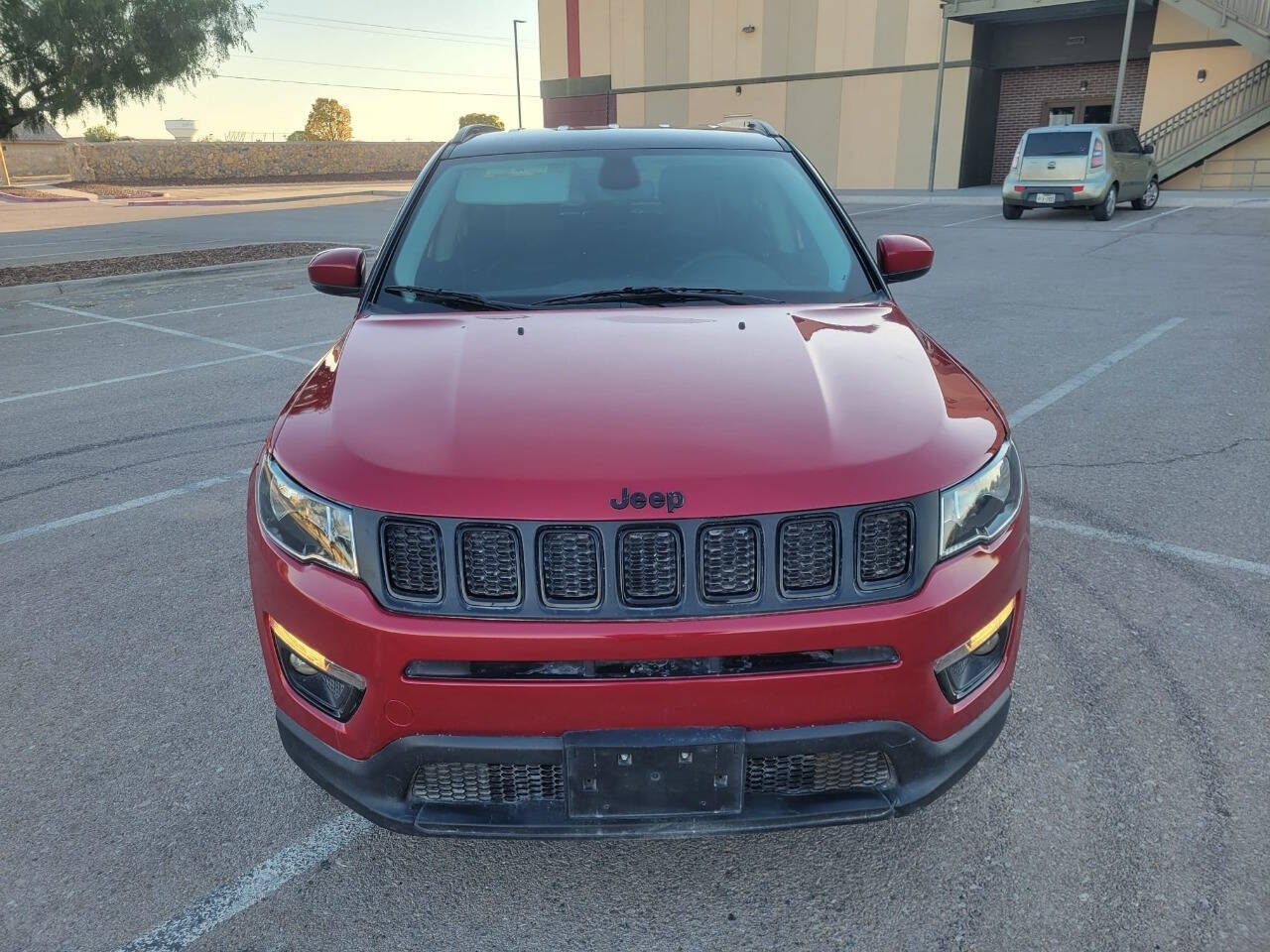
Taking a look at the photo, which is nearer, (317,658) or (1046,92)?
(317,658)

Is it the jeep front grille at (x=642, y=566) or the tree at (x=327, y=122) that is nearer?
the jeep front grille at (x=642, y=566)

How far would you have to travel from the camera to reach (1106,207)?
18219 mm

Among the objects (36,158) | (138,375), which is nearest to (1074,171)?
(138,375)

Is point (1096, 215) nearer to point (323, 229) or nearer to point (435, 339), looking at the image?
point (323, 229)

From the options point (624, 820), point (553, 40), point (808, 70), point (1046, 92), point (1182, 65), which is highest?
point (553, 40)

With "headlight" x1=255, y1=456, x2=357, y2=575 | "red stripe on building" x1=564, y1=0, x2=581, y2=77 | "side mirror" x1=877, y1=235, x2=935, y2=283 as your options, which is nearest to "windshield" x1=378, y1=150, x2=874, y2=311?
"side mirror" x1=877, y1=235, x2=935, y2=283

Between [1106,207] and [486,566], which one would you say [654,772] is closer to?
[486,566]

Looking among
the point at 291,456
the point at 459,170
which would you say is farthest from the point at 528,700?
the point at 459,170

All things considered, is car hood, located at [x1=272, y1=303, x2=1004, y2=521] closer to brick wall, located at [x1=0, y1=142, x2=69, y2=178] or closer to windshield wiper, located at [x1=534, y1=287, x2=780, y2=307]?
windshield wiper, located at [x1=534, y1=287, x2=780, y2=307]

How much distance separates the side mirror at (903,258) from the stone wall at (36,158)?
51.8 metres

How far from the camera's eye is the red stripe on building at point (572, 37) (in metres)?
40.1

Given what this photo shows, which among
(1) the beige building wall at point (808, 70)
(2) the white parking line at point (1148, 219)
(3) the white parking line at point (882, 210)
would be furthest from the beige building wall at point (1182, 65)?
(3) the white parking line at point (882, 210)

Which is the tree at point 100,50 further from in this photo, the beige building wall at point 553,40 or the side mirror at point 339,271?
the beige building wall at point 553,40

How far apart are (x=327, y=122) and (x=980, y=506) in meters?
90.1
